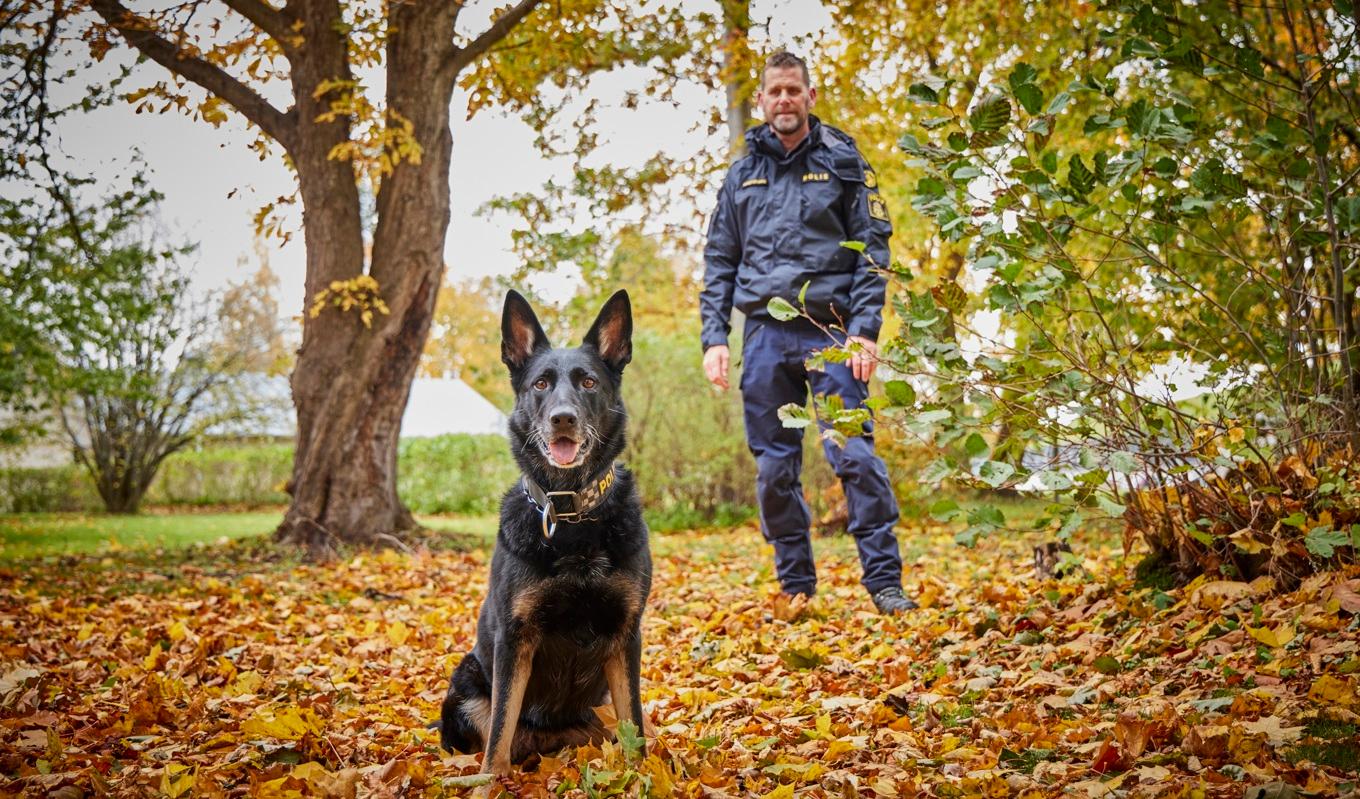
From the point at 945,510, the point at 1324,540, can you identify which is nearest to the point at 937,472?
the point at 945,510

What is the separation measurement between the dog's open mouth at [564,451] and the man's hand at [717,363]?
1942 millimetres

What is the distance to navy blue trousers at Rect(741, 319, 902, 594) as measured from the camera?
467 centimetres

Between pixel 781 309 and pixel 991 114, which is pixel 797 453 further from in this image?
pixel 991 114

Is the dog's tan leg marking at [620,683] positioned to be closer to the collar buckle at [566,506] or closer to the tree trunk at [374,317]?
the collar buckle at [566,506]

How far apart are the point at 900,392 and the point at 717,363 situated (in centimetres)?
172

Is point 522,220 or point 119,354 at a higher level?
point 522,220

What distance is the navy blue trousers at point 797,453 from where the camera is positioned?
467 centimetres

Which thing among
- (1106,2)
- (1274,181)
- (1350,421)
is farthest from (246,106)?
(1350,421)

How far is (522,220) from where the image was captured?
11625 mm

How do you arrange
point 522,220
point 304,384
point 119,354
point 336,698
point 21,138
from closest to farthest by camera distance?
point 336,698, point 21,138, point 304,384, point 522,220, point 119,354

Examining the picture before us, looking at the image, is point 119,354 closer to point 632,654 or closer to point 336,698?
point 336,698

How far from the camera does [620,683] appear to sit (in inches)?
110

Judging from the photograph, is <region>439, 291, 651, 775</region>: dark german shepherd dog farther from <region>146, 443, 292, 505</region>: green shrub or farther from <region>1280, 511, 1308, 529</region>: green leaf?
<region>146, 443, 292, 505</region>: green shrub

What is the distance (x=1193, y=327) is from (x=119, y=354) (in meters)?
17.6
